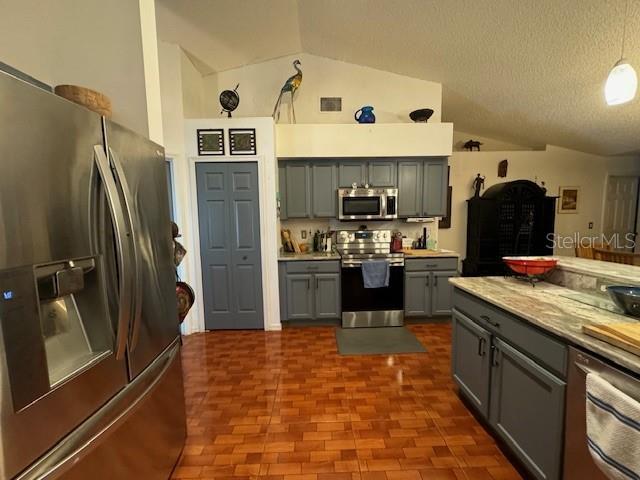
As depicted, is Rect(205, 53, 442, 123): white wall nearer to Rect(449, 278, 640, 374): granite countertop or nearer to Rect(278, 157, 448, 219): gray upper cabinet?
Rect(278, 157, 448, 219): gray upper cabinet

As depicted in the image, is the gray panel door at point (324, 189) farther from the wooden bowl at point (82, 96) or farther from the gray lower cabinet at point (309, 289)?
the wooden bowl at point (82, 96)

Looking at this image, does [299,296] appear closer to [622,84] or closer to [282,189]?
[282,189]

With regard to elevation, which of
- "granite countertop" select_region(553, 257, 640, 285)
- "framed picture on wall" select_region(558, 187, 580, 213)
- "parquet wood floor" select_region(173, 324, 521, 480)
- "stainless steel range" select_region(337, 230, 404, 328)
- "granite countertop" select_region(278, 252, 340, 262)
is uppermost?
"framed picture on wall" select_region(558, 187, 580, 213)

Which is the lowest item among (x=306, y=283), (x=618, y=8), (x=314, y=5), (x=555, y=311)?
(x=306, y=283)

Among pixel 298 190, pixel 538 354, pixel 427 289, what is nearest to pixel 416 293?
pixel 427 289

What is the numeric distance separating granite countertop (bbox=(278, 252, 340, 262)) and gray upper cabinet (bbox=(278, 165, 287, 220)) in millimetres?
544

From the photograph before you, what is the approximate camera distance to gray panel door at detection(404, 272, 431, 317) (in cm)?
361

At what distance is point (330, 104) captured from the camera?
13.4ft

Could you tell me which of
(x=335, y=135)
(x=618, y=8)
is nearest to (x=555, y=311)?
(x=618, y=8)

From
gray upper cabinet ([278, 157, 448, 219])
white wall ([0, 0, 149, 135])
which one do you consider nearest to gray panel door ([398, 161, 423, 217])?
gray upper cabinet ([278, 157, 448, 219])

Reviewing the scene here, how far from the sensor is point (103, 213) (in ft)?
3.34

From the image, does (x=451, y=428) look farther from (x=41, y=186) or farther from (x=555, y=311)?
(x=41, y=186)

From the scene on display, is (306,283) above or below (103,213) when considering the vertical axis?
below

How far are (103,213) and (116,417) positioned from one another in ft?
2.50
